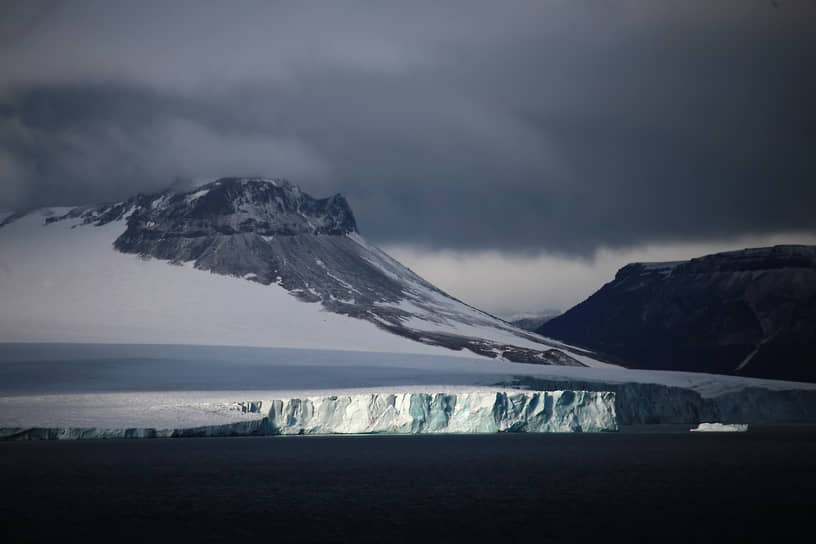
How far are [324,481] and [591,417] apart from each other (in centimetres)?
5049

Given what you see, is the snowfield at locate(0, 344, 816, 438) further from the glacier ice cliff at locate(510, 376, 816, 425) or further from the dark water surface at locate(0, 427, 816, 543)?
the dark water surface at locate(0, 427, 816, 543)

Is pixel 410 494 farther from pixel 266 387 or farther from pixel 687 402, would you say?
pixel 687 402

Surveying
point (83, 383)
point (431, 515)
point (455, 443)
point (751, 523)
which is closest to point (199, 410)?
point (455, 443)

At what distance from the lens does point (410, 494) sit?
54.1 m

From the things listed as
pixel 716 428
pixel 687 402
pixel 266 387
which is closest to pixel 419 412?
pixel 266 387

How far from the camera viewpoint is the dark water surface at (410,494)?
41.4 m

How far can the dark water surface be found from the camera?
41.4 metres

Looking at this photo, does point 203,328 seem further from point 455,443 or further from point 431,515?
point 431,515

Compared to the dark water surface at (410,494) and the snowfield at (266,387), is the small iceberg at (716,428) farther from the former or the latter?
the dark water surface at (410,494)

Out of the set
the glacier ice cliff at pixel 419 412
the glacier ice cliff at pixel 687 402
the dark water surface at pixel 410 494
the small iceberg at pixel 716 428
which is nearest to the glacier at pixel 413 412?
the glacier ice cliff at pixel 419 412

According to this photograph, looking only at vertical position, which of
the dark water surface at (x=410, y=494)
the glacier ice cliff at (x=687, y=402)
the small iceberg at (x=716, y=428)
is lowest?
the dark water surface at (x=410, y=494)

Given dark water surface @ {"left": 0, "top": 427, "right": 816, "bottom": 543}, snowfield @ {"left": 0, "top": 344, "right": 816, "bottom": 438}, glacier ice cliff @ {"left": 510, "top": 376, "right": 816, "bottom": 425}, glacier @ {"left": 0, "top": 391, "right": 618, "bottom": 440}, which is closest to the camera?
dark water surface @ {"left": 0, "top": 427, "right": 816, "bottom": 543}

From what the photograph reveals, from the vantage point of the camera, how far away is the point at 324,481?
60.8 meters

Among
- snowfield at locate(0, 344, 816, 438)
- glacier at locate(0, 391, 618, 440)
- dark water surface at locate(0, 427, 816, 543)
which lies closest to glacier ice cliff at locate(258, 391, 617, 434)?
glacier at locate(0, 391, 618, 440)
